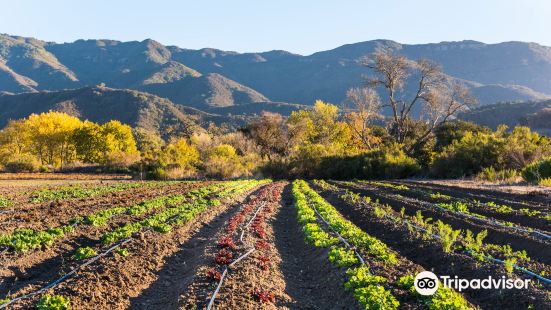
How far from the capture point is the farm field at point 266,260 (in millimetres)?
7289

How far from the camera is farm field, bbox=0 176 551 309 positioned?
7.29 m

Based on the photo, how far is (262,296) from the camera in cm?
752

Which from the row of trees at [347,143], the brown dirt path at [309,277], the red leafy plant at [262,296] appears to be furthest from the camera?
the row of trees at [347,143]

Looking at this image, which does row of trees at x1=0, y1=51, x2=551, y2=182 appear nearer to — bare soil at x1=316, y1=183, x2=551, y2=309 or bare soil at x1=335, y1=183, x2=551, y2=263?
bare soil at x1=335, y1=183, x2=551, y2=263

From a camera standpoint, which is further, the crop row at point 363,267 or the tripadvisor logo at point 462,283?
the tripadvisor logo at point 462,283

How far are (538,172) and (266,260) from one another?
20769 millimetres

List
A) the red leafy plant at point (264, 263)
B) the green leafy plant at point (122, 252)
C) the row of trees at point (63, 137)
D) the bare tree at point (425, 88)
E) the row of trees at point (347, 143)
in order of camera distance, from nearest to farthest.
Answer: the red leafy plant at point (264, 263)
the green leafy plant at point (122, 252)
the row of trees at point (347, 143)
the bare tree at point (425, 88)
the row of trees at point (63, 137)

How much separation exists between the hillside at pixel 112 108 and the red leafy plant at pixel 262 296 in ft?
357

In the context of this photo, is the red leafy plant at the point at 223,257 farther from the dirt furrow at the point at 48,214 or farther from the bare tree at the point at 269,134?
the bare tree at the point at 269,134

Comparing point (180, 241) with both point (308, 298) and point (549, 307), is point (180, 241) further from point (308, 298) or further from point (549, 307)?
point (549, 307)

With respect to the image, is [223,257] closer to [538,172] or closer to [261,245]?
[261,245]

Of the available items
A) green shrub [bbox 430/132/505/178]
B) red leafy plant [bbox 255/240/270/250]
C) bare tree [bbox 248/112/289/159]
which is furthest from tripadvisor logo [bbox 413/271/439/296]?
bare tree [bbox 248/112/289/159]

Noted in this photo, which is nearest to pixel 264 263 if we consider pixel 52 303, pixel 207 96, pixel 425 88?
pixel 52 303

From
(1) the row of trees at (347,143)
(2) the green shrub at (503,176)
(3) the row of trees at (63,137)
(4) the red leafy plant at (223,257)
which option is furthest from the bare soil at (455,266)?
(3) the row of trees at (63,137)
